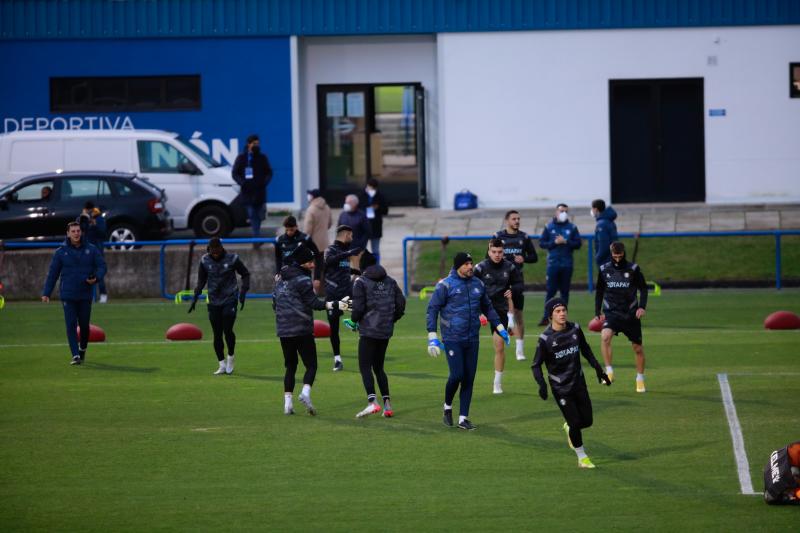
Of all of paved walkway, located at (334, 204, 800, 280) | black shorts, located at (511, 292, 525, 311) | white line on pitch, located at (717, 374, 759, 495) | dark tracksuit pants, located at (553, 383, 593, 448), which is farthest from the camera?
paved walkway, located at (334, 204, 800, 280)

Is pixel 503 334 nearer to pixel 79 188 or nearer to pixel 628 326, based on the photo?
pixel 628 326

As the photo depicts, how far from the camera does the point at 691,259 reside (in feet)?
97.3

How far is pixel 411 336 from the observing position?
75.3 feet

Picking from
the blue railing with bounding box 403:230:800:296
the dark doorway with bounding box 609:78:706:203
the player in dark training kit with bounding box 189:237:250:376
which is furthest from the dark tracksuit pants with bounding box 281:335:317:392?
the dark doorway with bounding box 609:78:706:203

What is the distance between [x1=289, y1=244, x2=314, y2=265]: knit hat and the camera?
15.4m

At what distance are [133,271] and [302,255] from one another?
46.2 ft

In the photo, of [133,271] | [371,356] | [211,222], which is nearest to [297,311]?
[371,356]

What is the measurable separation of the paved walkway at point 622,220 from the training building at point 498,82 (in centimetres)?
89

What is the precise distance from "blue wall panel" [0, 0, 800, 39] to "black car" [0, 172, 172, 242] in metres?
7.06

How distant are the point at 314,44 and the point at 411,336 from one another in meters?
15.1

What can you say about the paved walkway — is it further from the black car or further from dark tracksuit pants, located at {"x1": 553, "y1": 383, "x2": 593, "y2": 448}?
dark tracksuit pants, located at {"x1": 553, "y1": 383, "x2": 593, "y2": 448}

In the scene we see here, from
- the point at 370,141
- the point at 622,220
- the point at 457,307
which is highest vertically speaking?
the point at 370,141

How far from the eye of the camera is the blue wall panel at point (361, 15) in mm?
34938

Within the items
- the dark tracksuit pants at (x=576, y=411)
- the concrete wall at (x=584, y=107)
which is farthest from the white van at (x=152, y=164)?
the dark tracksuit pants at (x=576, y=411)
